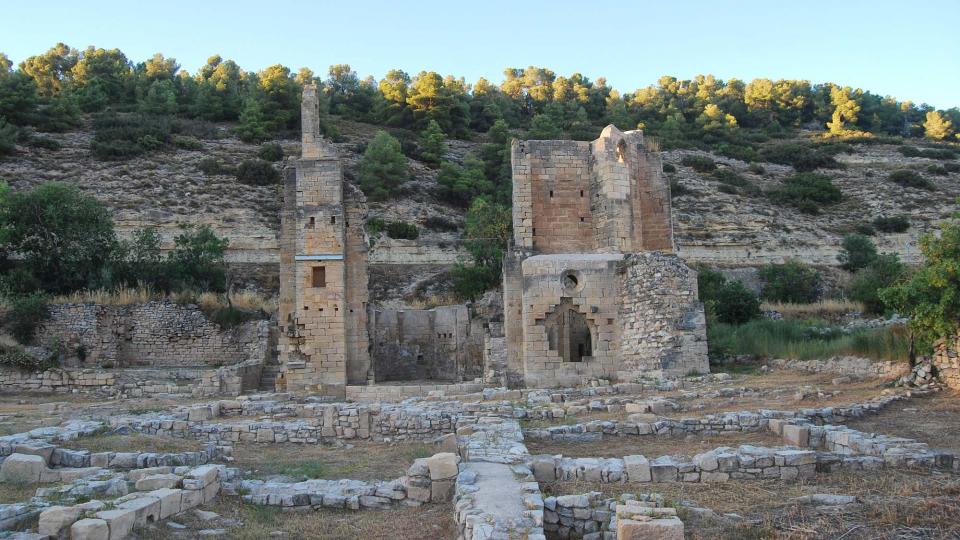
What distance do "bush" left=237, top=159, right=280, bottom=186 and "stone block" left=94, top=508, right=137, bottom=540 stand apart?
39536 millimetres

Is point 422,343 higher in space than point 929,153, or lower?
lower

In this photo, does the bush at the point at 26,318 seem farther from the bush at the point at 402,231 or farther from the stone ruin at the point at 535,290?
the bush at the point at 402,231

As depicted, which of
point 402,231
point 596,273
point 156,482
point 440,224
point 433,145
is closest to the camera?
point 156,482

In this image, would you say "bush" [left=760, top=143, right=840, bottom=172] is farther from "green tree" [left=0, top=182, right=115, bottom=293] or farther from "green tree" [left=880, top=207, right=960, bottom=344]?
"green tree" [left=0, top=182, right=115, bottom=293]

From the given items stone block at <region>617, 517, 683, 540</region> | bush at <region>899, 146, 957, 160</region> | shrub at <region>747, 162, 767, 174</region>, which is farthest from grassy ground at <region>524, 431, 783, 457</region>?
bush at <region>899, 146, 957, 160</region>

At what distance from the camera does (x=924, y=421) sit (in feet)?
34.2

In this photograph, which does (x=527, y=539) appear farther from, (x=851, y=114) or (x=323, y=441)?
(x=851, y=114)

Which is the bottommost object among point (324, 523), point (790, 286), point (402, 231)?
point (324, 523)

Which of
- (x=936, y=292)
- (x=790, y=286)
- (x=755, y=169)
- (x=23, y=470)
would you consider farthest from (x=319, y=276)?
(x=755, y=169)

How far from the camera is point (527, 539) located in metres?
5.49

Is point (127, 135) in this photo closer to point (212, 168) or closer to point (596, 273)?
point (212, 168)

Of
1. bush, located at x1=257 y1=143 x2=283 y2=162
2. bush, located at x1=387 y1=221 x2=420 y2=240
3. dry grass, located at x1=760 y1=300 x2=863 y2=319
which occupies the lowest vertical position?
dry grass, located at x1=760 y1=300 x2=863 y2=319

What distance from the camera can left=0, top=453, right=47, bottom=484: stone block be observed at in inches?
324

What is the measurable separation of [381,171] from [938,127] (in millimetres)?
55911
